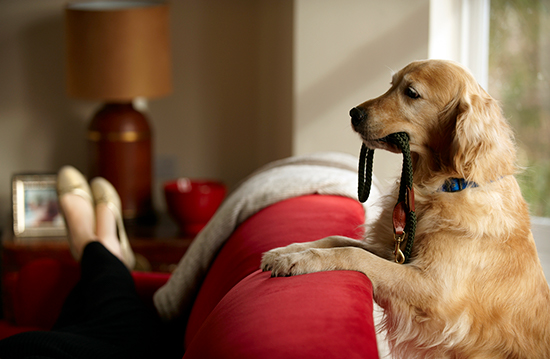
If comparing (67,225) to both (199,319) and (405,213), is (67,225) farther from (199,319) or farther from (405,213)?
(405,213)

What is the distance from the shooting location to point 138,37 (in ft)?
7.32

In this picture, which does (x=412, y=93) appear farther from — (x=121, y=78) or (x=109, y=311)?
(x=121, y=78)

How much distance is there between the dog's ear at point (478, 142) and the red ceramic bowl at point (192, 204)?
159cm

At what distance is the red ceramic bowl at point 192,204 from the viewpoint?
2293mm

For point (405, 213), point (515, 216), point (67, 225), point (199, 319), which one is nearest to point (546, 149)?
point (515, 216)

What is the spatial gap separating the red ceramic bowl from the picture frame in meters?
0.50

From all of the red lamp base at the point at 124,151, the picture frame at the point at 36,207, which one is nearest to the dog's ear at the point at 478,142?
the red lamp base at the point at 124,151

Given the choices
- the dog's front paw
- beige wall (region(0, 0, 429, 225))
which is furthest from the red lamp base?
the dog's front paw

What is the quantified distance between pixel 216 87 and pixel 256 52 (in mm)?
295

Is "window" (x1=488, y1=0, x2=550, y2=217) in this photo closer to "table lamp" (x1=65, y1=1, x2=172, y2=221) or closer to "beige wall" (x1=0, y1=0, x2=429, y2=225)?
"beige wall" (x1=0, y1=0, x2=429, y2=225)

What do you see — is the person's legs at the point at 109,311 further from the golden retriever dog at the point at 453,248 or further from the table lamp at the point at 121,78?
the table lamp at the point at 121,78

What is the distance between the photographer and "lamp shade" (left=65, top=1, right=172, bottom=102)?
2197 mm

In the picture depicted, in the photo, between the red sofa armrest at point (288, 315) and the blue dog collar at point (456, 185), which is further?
the blue dog collar at point (456, 185)

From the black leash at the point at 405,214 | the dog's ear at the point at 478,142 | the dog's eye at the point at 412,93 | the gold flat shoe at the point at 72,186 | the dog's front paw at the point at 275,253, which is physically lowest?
the gold flat shoe at the point at 72,186
